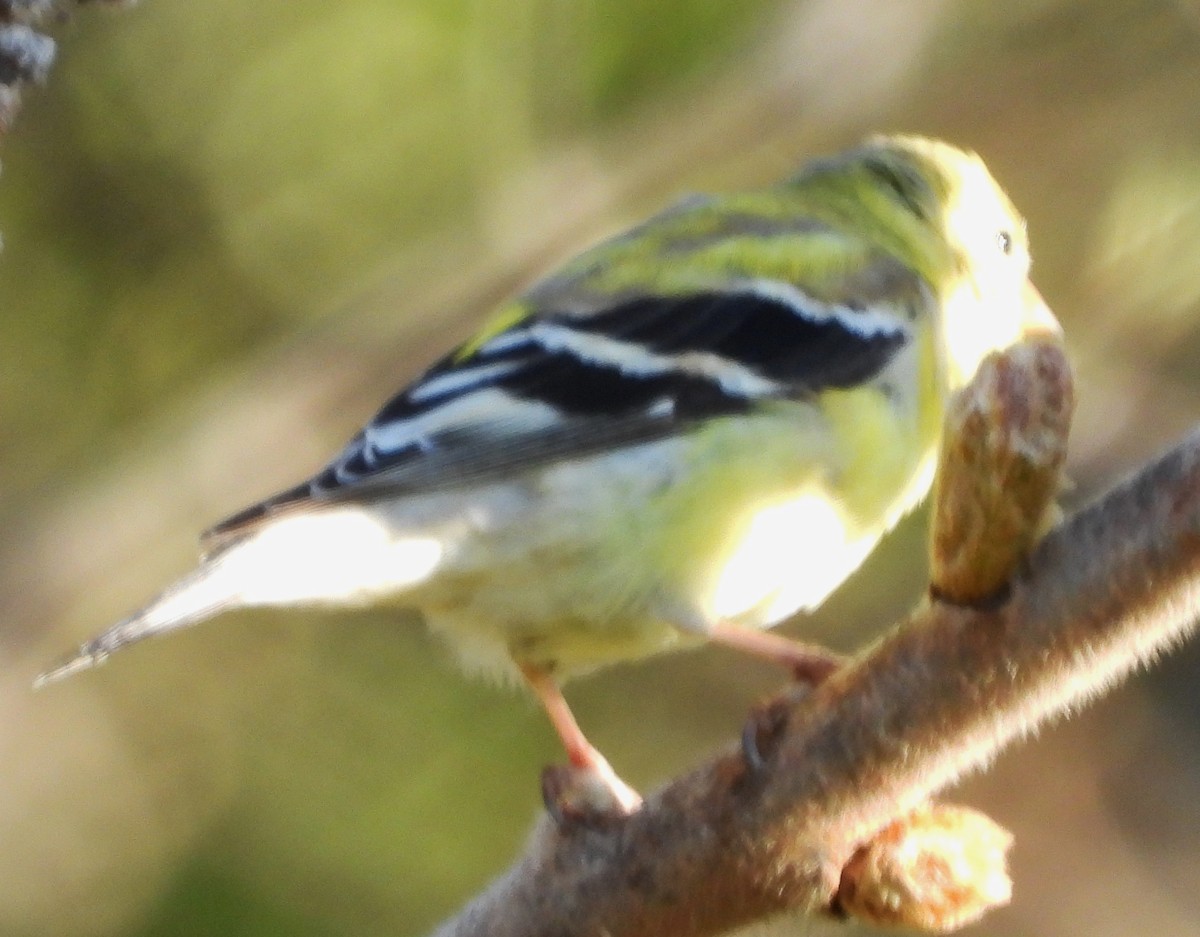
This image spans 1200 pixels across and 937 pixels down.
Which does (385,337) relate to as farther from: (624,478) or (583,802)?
(583,802)

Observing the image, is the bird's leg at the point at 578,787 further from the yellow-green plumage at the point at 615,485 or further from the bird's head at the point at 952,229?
the bird's head at the point at 952,229

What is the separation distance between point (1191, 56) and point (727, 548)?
5.28 ft

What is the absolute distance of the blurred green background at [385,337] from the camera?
8.30 ft

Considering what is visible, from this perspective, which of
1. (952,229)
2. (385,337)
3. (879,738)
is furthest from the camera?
(385,337)

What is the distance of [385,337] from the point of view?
2646mm

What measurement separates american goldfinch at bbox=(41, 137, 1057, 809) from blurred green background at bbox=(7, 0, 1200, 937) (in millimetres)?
664

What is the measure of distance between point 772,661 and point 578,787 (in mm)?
325

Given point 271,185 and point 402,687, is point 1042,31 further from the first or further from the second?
point 402,687

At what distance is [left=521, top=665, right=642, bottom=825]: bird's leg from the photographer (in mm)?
1319

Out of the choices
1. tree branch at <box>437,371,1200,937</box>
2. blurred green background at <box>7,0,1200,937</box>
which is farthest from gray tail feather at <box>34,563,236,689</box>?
blurred green background at <box>7,0,1200,937</box>

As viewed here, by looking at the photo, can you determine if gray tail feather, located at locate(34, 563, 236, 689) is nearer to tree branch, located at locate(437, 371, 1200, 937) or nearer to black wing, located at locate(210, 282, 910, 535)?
black wing, located at locate(210, 282, 910, 535)

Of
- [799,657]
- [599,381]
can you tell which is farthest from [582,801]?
[599,381]

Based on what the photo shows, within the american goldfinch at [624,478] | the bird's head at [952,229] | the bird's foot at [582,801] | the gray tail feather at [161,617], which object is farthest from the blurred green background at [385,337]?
the bird's foot at [582,801]

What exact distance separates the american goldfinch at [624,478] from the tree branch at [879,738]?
38 cm
